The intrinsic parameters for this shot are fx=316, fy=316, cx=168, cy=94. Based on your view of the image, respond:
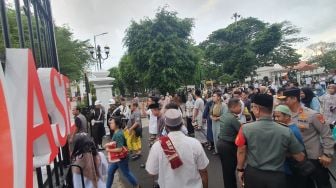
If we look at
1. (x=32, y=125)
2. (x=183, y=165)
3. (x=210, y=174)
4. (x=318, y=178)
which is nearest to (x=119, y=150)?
(x=210, y=174)

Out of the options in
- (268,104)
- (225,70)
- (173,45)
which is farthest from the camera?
(225,70)

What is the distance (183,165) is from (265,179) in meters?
0.91

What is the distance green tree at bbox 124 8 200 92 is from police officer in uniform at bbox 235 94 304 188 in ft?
49.0

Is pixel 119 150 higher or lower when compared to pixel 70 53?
lower

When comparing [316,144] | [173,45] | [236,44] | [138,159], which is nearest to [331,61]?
[236,44]

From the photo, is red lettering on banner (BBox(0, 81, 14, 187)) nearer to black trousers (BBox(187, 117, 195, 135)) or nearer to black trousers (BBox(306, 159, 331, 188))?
black trousers (BBox(306, 159, 331, 188))

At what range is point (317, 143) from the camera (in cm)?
392

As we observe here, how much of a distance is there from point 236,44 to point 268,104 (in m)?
39.6

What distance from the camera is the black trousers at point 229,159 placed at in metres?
5.09

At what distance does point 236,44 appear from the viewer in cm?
4169

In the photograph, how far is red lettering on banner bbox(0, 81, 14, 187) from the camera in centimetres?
117

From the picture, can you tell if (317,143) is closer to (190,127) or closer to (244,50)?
(190,127)

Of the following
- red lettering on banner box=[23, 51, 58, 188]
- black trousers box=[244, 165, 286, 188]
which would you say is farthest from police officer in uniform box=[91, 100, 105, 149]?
red lettering on banner box=[23, 51, 58, 188]

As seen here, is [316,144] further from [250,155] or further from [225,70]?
[225,70]
